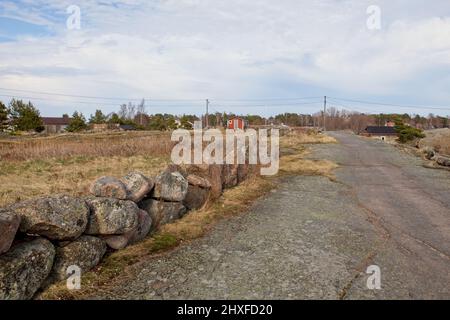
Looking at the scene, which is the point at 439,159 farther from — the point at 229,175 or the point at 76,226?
the point at 76,226

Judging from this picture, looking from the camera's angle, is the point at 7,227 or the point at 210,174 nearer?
the point at 7,227

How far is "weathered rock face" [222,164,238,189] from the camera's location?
9.54 metres

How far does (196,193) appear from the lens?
24.6 ft

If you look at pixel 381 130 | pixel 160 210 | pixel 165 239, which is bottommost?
pixel 165 239

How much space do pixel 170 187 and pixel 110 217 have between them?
6.18 feet

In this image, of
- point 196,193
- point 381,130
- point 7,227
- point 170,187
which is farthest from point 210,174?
point 381,130

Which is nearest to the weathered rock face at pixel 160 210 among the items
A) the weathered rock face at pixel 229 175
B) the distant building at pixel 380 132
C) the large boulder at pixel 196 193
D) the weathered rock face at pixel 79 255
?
the large boulder at pixel 196 193

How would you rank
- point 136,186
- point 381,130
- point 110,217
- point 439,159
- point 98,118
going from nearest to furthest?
1. point 110,217
2. point 136,186
3. point 439,159
4. point 98,118
5. point 381,130

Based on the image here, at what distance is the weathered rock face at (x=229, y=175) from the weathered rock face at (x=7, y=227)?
6363 millimetres

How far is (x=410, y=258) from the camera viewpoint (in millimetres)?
5176

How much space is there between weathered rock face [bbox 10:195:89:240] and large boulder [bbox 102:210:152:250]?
30.6 inches

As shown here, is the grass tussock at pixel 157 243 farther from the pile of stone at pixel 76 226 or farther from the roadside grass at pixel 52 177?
the roadside grass at pixel 52 177
